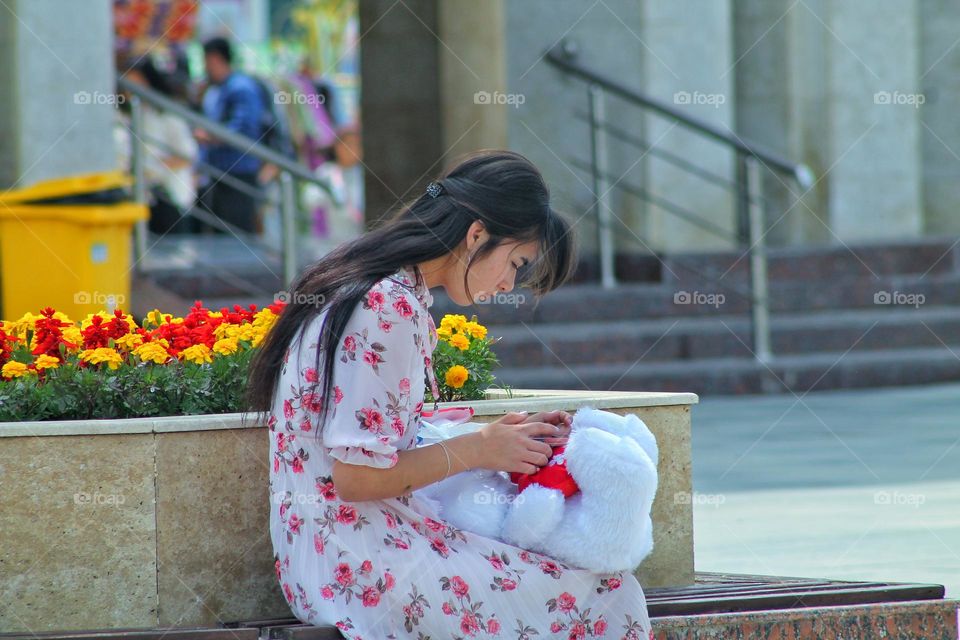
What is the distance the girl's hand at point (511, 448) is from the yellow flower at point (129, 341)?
1.41m

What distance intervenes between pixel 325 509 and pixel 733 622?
109cm

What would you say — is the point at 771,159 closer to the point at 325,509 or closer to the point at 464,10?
the point at 464,10

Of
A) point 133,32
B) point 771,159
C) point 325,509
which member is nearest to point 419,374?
point 325,509

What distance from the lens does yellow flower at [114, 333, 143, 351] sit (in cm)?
444

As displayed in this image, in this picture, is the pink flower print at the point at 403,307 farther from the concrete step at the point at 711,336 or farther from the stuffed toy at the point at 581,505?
the concrete step at the point at 711,336

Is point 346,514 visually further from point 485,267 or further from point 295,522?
point 485,267

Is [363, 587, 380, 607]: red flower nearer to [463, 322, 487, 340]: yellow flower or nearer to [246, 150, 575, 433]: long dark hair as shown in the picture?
[246, 150, 575, 433]: long dark hair

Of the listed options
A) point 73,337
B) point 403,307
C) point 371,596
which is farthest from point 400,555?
point 73,337

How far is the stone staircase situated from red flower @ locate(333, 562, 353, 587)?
19.6 ft

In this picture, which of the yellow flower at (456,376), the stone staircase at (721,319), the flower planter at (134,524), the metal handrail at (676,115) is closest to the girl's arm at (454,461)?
the flower planter at (134,524)

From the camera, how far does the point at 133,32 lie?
66.4 ft

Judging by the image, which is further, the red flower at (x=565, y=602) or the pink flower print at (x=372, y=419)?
the red flower at (x=565, y=602)

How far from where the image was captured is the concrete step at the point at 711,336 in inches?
384

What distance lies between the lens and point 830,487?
673 centimetres
